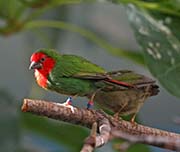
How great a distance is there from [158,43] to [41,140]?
0.46 meters

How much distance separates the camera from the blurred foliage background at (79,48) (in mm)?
875

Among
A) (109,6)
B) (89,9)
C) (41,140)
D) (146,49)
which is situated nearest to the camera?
(146,49)

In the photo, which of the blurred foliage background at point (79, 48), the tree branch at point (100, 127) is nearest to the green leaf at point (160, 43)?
the blurred foliage background at point (79, 48)

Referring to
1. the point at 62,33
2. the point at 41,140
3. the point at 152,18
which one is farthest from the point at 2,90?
the point at 62,33

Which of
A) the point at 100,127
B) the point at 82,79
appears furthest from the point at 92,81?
the point at 100,127

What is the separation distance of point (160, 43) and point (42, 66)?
35 centimetres

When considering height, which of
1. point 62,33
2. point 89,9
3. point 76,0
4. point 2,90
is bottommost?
point 2,90

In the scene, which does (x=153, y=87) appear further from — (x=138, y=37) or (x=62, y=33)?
(x=62, y=33)

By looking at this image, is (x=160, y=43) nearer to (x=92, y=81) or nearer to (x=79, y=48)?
(x=92, y=81)

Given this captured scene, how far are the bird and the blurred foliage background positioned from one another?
0.05m

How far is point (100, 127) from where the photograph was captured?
44cm

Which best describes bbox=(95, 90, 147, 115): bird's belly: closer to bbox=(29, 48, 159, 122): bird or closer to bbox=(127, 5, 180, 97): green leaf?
bbox=(29, 48, 159, 122): bird

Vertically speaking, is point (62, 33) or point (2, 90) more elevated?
point (62, 33)

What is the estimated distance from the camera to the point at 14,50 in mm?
1955
